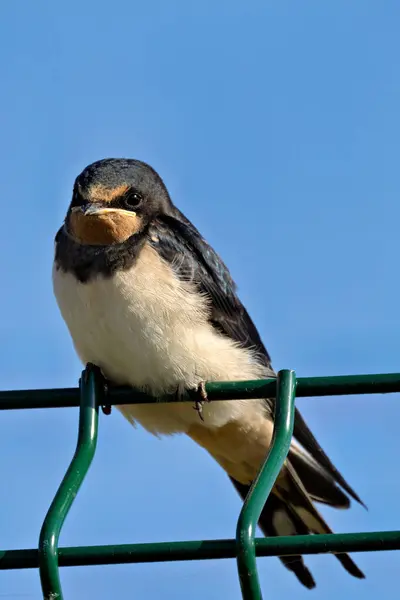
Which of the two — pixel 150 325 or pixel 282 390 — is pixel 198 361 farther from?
pixel 282 390

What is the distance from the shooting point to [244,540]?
7.00ft

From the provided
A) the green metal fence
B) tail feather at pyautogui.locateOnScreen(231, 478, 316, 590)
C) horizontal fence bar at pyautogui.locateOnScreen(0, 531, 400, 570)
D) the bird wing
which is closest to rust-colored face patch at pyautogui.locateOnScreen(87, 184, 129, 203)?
the bird wing

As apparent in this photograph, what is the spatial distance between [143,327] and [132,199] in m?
0.71

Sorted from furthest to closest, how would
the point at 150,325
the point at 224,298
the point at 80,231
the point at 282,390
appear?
the point at 224,298 < the point at 80,231 < the point at 150,325 < the point at 282,390

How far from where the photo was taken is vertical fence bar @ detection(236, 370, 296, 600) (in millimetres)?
2086

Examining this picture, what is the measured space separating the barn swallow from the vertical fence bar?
1456 millimetres

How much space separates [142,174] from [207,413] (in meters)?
0.96

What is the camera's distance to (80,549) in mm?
2238

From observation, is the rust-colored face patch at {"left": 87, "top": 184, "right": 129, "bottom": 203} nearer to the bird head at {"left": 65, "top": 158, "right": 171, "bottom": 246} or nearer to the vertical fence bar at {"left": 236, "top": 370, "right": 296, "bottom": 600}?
the bird head at {"left": 65, "top": 158, "right": 171, "bottom": 246}

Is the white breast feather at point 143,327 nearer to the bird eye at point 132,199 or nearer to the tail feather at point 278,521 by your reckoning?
the bird eye at point 132,199

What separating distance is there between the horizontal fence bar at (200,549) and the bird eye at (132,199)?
7.82ft

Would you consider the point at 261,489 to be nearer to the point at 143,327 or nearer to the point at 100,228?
the point at 143,327

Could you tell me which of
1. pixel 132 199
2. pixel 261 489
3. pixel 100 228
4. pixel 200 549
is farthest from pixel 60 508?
pixel 132 199

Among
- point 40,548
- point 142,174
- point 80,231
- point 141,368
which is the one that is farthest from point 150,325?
point 40,548
